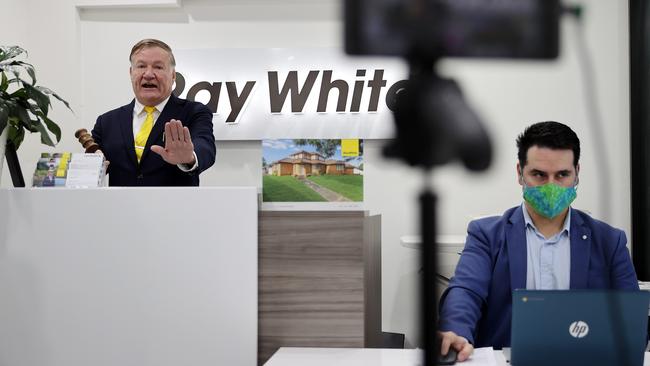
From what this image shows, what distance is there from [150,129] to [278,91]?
1426mm

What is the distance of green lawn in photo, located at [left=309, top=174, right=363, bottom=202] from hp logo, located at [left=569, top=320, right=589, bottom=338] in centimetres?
62

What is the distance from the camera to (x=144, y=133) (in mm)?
2346

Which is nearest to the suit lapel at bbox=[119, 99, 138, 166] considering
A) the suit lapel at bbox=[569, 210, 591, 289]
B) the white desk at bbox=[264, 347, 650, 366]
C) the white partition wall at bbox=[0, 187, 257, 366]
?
the white partition wall at bbox=[0, 187, 257, 366]

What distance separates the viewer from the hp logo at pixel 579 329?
Answer: 1225 mm

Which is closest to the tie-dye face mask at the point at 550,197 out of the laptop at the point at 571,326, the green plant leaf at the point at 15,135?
the laptop at the point at 571,326

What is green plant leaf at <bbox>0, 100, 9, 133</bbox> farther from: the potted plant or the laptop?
the laptop

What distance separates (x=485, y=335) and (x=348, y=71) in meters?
2.08

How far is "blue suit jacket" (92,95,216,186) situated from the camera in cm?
222

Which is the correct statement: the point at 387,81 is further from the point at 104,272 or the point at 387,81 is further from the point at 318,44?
the point at 104,272

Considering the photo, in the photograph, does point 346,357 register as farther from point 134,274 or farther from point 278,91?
point 278,91

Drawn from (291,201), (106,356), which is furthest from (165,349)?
(291,201)

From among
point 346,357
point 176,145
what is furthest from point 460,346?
point 176,145

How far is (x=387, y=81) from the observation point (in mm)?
3615

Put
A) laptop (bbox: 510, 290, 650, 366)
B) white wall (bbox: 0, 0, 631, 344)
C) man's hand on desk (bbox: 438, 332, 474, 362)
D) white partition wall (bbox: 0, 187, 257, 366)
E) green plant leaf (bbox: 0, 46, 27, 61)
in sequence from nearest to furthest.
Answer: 1. laptop (bbox: 510, 290, 650, 366)
2. man's hand on desk (bbox: 438, 332, 474, 362)
3. white partition wall (bbox: 0, 187, 257, 366)
4. green plant leaf (bbox: 0, 46, 27, 61)
5. white wall (bbox: 0, 0, 631, 344)
